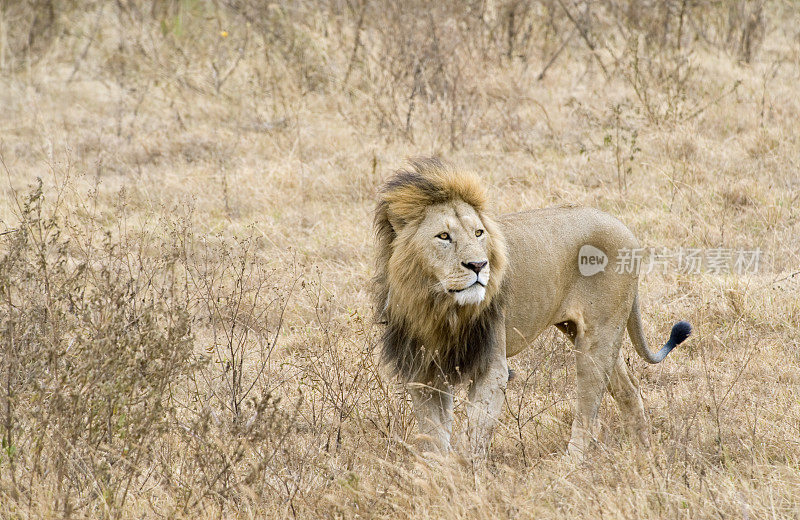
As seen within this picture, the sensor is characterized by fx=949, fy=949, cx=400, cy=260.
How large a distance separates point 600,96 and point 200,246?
13.8 ft

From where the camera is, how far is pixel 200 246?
6.93 m

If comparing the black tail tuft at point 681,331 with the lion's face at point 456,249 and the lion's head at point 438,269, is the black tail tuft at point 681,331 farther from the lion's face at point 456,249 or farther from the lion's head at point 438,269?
the lion's face at point 456,249

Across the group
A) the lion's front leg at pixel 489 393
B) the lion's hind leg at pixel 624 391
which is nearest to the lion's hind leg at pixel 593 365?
the lion's hind leg at pixel 624 391

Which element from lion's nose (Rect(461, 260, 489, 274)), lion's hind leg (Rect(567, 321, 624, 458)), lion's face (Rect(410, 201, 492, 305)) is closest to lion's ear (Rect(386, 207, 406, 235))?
lion's face (Rect(410, 201, 492, 305))

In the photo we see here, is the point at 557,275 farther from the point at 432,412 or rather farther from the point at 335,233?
the point at 335,233

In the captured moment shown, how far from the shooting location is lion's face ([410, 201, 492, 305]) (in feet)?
11.7

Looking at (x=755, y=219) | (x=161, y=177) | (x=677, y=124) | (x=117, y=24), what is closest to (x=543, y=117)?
(x=677, y=124)

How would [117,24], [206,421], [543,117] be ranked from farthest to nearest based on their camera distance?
1. [117,24]
2. [543,117]
3. [206,421]

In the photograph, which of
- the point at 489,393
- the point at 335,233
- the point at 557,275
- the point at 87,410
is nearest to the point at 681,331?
the point at 557,275

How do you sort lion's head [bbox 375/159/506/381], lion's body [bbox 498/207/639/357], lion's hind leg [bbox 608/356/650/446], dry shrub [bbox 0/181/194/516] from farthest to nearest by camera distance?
→ 1. lion's hind leg [bbox 608/356/650/446]
2. lion's body [bbox 498/207/639/357]
3. lion's head [bbox 375/159/506/381]
4. dry shrub [bbox 0/181/194/516]

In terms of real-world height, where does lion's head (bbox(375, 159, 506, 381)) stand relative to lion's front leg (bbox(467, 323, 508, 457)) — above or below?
above

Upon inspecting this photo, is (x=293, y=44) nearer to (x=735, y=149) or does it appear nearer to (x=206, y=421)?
(x=735, y=149)

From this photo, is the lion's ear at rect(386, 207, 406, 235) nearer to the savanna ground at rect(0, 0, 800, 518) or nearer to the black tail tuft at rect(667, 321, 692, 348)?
the savanna ground at rect(0, 0, 800, 518)

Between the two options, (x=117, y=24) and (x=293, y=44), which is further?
(x=117, y=24)
